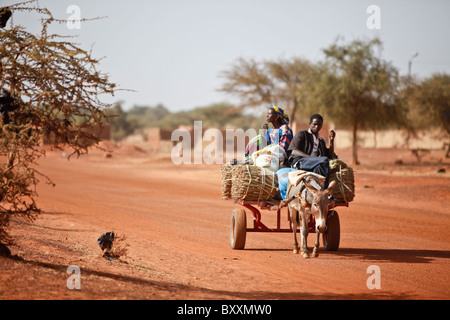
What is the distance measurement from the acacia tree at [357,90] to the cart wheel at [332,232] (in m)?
26.0

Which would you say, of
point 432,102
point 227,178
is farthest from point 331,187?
point 432,102

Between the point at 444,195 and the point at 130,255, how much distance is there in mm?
14790

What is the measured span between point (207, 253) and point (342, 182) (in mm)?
2711

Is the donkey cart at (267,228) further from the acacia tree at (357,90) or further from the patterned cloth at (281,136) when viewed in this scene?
the acacia tree at (357,90)

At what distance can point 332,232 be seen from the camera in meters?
10.6

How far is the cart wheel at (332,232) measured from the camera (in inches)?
413

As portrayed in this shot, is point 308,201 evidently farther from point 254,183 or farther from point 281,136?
point 281,136

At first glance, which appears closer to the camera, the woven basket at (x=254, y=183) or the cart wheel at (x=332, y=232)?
the woven basket at (x=254, y=183)

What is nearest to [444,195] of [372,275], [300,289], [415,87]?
[372,275]

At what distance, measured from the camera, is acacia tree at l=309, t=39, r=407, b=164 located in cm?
3600

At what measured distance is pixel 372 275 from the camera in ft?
28.2

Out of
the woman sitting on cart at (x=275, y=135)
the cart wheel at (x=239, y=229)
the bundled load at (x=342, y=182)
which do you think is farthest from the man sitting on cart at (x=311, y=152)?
the cart wheel at (x=239, y=229)

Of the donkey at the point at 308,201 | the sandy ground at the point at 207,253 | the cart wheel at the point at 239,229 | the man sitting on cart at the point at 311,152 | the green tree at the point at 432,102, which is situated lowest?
the sandy ground at the point at 207,253
